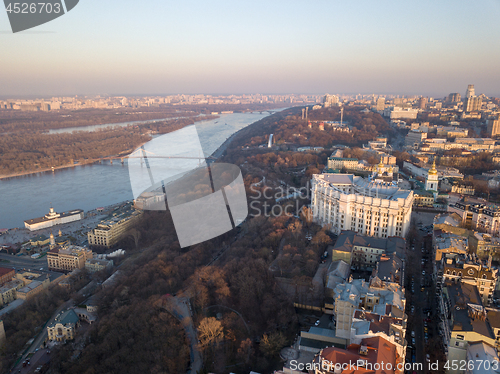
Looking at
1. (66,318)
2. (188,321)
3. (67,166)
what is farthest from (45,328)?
(67,166)

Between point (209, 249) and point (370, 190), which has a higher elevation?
point (370, 190)

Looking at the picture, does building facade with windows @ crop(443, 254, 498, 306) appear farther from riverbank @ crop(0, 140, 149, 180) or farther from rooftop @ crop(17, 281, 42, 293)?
riverbank @ crop(0, 140, 149, 180)

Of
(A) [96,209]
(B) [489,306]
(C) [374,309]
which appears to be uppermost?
(C) [374,309]

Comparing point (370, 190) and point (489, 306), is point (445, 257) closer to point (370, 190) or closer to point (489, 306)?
point (489, 306)

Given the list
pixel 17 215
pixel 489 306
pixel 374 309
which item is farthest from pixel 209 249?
pixel 17 215

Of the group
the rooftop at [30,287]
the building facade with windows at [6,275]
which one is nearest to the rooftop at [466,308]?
the rooftop at [30,287]

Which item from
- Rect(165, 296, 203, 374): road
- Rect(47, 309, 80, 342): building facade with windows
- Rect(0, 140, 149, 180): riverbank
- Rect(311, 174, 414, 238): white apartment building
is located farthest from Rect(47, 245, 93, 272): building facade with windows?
Rect(0, 140, 149, 180): riverbank
